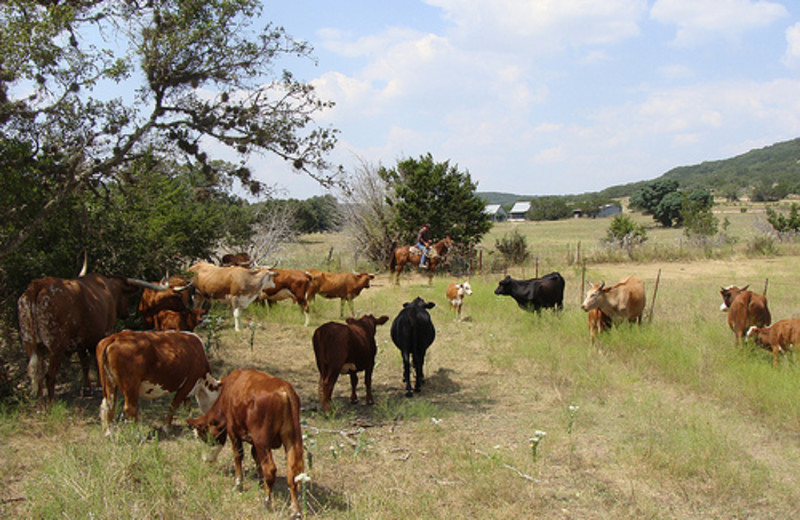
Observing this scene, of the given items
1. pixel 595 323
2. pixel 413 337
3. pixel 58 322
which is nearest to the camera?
pixel 58 322

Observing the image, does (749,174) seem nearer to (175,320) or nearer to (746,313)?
(746,313)

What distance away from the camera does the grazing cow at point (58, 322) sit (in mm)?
6445

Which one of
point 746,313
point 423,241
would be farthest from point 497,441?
point 423,241

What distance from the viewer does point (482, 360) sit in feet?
32.3

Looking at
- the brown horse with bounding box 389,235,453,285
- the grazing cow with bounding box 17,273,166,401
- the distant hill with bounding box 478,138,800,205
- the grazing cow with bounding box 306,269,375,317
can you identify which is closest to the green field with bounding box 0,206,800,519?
the grazing cow with bounding box 17,273,166,401

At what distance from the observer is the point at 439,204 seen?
77.8 ft

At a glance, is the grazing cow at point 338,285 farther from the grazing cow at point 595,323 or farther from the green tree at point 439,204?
the green tree at point 439,204

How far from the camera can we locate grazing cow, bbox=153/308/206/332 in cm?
845

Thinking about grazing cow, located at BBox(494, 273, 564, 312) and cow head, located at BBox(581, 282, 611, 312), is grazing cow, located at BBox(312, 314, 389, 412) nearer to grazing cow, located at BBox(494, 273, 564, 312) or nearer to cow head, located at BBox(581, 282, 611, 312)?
cow head, located at BBox(581, 282, 611, 312)

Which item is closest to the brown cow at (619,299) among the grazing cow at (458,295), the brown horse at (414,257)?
the grazing cow at (458,295)

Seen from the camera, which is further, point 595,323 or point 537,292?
point 537,292

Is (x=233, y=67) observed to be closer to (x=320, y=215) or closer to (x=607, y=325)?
(x=607, y=325)

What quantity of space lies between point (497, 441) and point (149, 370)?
3.69 meters

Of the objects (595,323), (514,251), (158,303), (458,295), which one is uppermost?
(158,303)
